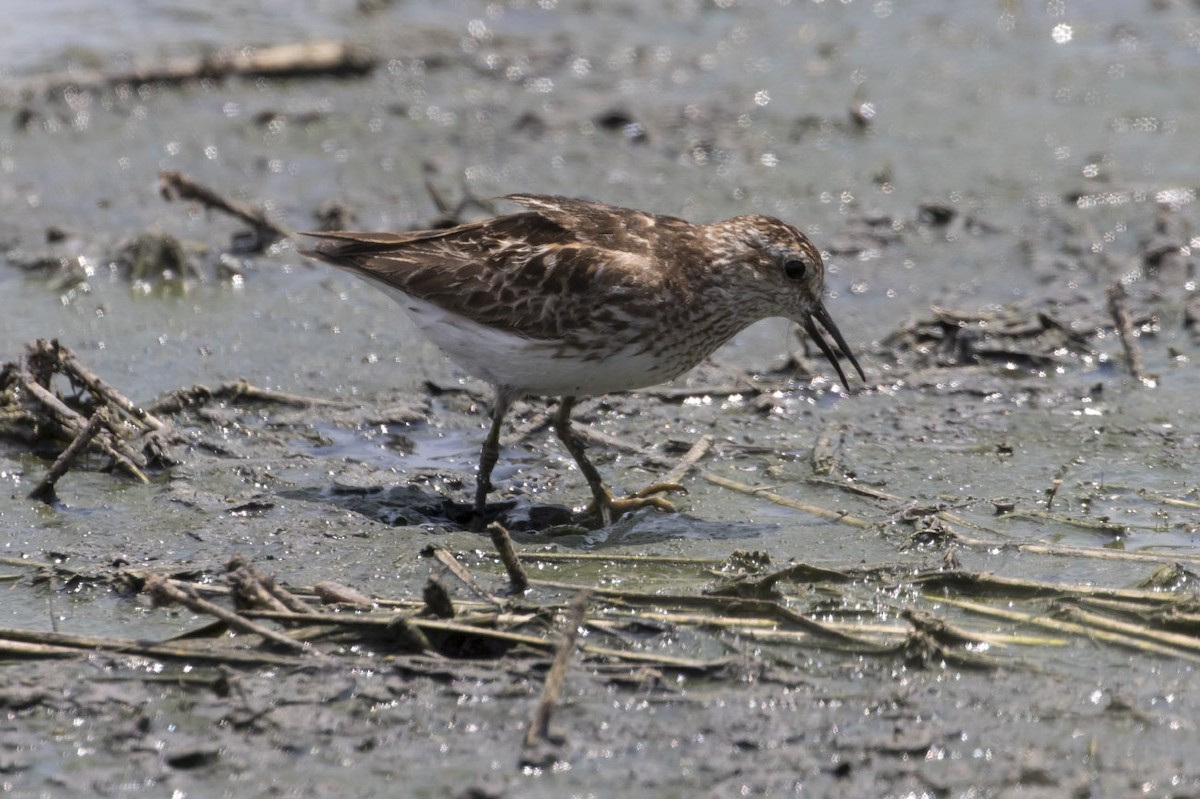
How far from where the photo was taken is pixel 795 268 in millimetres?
8156

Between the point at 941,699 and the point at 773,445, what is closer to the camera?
the point at 941,699

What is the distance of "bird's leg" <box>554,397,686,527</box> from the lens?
7.65m

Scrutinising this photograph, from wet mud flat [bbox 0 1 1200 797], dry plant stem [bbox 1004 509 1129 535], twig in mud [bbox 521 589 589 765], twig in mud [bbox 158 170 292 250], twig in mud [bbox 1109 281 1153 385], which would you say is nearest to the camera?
twig in mud [bbox 521 589 589 765]

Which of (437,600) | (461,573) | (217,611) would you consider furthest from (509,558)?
(217,611)

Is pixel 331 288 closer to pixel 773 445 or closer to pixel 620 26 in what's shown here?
pixel 773 445

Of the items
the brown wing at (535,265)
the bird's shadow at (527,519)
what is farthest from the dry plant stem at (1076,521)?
the brown wing at (535,265)

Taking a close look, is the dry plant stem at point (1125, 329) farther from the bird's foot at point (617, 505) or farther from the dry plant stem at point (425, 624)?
the dry plant stem at point (425, 624)

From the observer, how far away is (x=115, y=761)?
5.38 metres

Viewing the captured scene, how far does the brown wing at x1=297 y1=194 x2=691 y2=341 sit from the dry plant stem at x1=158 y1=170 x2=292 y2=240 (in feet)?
8.65

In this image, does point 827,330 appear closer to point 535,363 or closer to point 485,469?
point 535,363

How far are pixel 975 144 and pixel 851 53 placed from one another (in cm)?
249

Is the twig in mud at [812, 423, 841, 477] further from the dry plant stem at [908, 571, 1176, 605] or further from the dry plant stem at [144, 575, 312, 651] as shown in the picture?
the dry plant stem at [144, 575, 312, 651]

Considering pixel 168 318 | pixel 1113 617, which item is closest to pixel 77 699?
pixel 1113 617

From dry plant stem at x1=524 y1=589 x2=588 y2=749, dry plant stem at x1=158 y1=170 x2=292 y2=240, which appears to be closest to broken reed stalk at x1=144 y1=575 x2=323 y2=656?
dry plant stem at x1=524 y1=589 x2=588 y2=749
